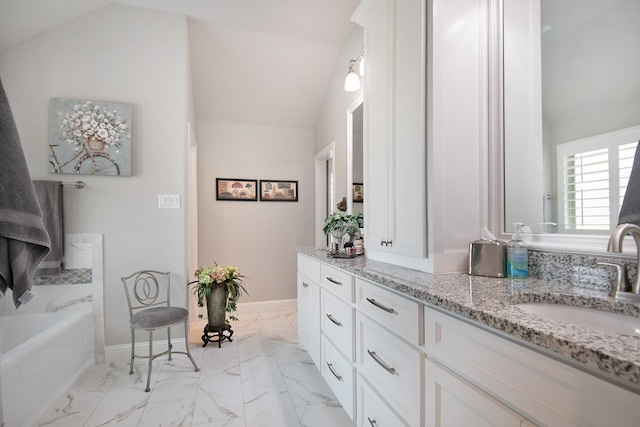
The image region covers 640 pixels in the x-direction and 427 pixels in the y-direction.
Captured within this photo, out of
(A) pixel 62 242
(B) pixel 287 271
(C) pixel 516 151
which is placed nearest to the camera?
(C) pixel 516 151

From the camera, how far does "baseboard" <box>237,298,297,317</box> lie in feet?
12.4

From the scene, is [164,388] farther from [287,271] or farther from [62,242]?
[287,271]

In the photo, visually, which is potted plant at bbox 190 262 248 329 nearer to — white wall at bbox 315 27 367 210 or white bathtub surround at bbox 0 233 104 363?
white bathtub surround at bbox 0 233 104 363

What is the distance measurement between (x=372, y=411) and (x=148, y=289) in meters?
2.10

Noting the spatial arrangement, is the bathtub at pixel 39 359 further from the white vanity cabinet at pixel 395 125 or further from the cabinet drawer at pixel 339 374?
the white vanity cabinet at pixel 395 125

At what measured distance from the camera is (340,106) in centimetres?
316

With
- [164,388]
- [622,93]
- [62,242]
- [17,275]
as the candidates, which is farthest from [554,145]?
[62,242]

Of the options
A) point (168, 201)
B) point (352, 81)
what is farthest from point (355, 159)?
point (168, 201)

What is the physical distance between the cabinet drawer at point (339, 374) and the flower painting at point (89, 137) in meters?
2.11

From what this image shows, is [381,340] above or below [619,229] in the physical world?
below

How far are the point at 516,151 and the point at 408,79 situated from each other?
1.97 ft

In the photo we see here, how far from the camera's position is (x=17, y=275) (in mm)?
1004

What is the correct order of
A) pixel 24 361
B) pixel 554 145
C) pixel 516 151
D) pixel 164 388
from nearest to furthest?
pixel 554 145, pixel 516 151, pixel 24 361, pixel 164 388

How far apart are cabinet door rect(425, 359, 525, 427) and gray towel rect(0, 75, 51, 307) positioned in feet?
4.46
